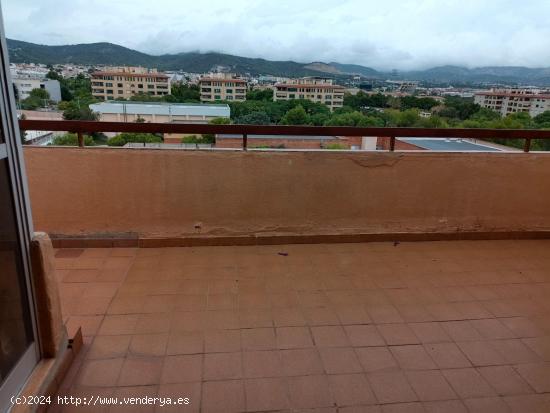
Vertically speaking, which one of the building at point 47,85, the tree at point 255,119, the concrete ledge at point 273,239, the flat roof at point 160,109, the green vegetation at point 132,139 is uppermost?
the building at point 47,85

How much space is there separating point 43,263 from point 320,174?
222 cm

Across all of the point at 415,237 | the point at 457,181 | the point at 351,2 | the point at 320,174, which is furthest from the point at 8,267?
the point at 351,2

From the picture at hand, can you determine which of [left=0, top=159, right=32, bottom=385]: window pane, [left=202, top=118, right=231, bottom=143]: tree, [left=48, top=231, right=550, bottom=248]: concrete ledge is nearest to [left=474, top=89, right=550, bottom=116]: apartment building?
[left=48, top=231, right=550, bottom=248]: concrete ledge

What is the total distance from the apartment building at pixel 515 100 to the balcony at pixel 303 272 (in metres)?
0.45

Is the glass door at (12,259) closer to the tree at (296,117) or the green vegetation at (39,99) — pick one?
the green vegetation at (39,99)

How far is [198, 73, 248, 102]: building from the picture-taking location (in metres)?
3.57

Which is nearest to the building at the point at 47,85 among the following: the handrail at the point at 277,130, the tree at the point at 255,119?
the handrail at the point at 277,130

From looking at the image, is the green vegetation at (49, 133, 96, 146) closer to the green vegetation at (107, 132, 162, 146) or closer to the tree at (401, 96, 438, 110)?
the green vegetation at (107, 132, 162, 146)

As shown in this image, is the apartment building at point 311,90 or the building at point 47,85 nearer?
the building at point 47,85

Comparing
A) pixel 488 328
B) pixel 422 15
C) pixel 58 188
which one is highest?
pixel 422 15

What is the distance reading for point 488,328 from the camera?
7.22ft

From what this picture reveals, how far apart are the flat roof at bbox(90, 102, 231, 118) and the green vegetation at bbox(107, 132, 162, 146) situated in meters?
0.18

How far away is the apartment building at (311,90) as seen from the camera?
3.49m

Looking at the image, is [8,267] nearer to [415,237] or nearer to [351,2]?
[415,237]
